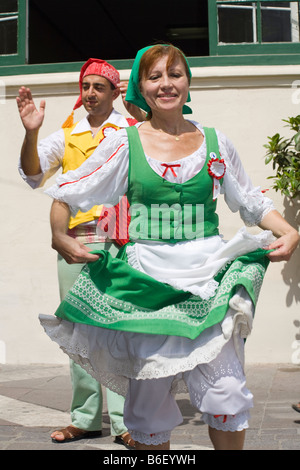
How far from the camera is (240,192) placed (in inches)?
124

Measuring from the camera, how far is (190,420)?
14.8ft

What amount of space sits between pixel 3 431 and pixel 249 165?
11.1ft

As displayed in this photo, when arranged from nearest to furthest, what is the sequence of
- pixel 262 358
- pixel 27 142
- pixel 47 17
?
pixel 27 142 → pixel 262 358 → pixel 47 17

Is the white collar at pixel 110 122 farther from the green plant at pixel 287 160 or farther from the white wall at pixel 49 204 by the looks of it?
the white wall at pixel 49 204

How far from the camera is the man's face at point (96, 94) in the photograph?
429cm

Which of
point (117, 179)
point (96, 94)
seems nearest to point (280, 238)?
point (117, 179)

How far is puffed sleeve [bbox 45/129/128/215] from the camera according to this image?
3.00 metres

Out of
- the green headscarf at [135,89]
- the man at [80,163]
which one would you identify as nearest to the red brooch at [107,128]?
the man at [80,163]

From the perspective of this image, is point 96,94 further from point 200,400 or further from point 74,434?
point 200,400

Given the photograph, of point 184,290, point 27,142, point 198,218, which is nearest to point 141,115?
point 27,142

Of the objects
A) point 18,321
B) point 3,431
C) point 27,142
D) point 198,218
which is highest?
point 27,142

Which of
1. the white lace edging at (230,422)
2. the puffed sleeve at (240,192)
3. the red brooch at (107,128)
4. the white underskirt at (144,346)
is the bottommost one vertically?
the white lace edging at (230,422)

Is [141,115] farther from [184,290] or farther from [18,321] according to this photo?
[18,321]

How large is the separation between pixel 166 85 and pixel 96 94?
52.6 inches
